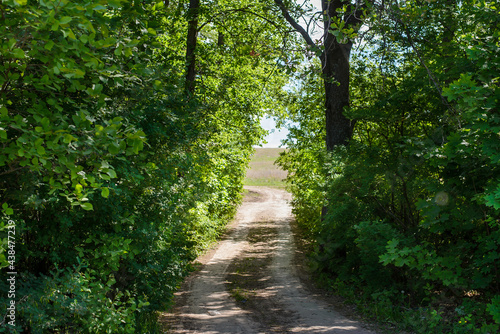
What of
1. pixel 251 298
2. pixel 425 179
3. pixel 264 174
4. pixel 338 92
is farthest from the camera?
pixel 264 174

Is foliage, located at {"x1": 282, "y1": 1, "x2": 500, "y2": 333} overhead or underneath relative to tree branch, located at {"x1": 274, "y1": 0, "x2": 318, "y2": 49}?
underneath

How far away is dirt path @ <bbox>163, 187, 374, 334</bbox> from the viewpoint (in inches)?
301

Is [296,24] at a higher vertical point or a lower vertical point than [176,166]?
higher

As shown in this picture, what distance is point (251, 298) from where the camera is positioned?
32.1 ft

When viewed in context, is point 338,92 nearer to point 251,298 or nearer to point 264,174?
point 251,298

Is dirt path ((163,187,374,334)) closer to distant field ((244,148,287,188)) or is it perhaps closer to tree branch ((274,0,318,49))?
tree branch ((274,0,318,49))

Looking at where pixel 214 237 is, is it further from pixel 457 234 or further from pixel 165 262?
pixel 457 234

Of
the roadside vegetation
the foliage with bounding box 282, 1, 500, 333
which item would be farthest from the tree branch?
the foliage with bounding box 282, 1, 500, 333

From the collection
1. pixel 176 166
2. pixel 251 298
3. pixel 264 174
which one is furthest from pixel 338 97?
pixel 264 174

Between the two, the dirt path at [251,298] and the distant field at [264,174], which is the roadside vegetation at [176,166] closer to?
the dirt path at [251,298]

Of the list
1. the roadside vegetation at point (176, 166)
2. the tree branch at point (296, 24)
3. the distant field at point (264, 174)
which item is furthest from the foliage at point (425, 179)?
the distant field at point (264, 174)

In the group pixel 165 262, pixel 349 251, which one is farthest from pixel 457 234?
pixel 165 262

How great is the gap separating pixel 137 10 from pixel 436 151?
4604mm

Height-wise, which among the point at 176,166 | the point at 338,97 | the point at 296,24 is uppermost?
the point at 296,24
